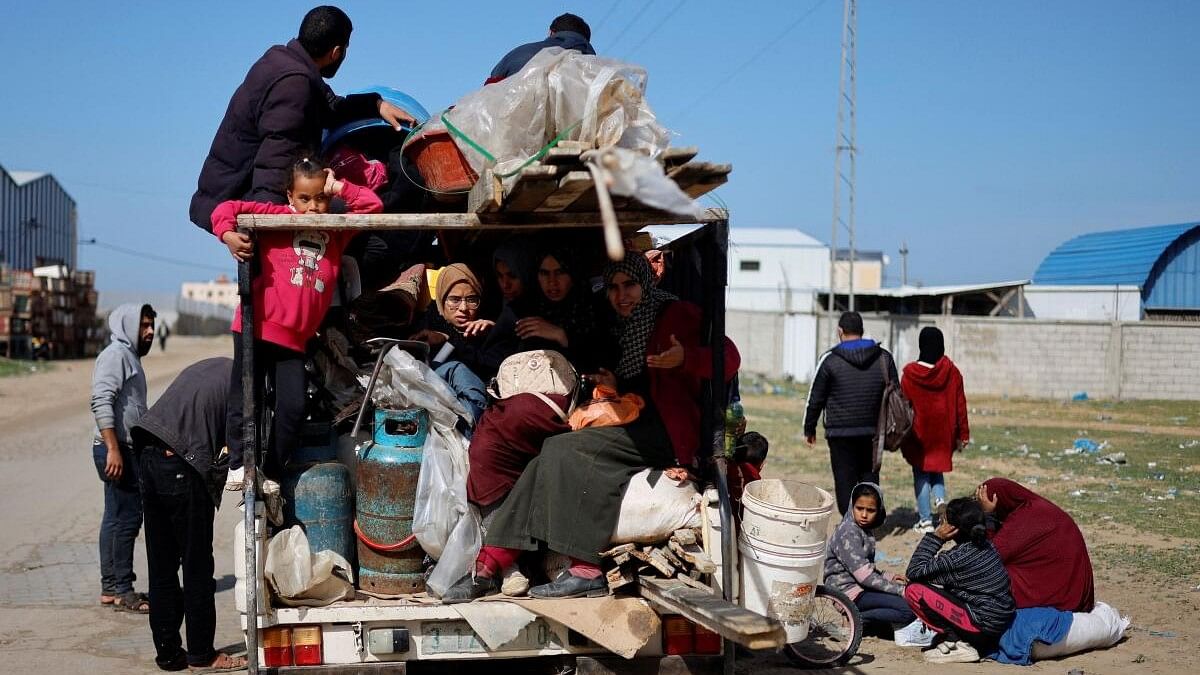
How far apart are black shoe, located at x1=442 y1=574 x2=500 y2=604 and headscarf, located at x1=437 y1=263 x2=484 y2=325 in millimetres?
1464

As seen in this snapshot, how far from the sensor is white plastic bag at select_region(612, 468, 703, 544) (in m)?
4.44

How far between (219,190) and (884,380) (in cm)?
562

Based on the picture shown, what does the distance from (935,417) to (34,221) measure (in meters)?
52.1

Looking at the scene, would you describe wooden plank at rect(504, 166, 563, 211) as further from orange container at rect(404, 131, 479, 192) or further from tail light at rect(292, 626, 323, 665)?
tail light at rect(292, 626, 323, 665)

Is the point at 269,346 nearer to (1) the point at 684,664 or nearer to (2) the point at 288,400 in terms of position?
(2) the point at 288,400

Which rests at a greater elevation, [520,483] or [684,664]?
[520,483]

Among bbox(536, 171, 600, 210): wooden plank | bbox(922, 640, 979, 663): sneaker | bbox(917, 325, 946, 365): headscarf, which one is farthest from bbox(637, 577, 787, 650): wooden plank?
bbox(917, 325, 946, 365): headscarf

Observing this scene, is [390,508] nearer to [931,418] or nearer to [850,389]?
[850,389]

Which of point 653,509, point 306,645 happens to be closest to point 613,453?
point 653,509

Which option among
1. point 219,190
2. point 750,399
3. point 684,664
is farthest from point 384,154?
point 750,399

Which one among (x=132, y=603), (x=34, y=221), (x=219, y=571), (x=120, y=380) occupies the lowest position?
(x=219, y=571)

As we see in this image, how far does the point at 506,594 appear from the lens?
14.4 ft

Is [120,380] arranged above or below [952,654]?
above

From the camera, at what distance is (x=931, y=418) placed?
9.55 metres
